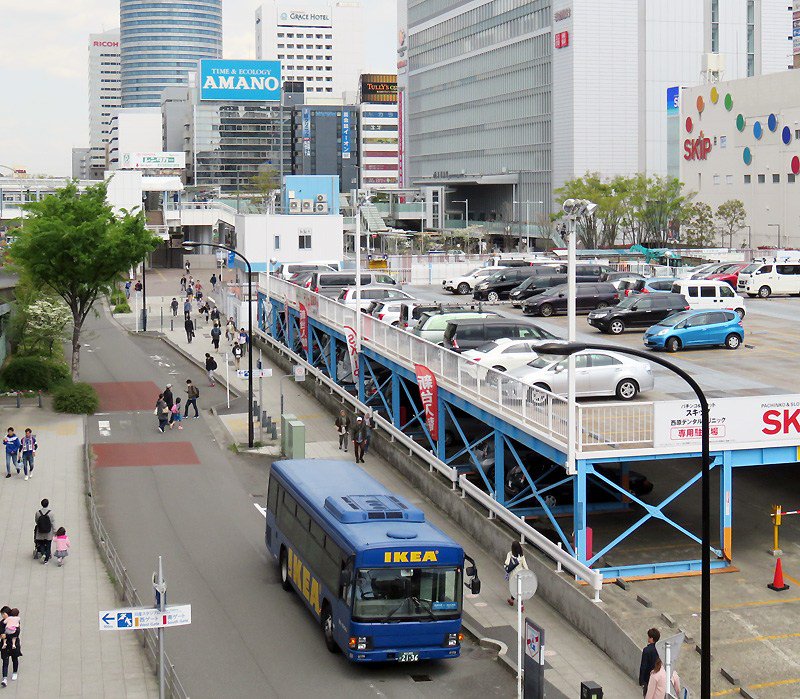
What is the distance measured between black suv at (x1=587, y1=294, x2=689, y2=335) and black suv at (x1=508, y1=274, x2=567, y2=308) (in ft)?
33.6

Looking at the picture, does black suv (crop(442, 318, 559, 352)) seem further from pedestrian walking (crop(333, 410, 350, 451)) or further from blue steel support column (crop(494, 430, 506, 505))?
blue steel support column (crop(494, 430, 506, 505))

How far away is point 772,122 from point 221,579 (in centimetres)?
9100

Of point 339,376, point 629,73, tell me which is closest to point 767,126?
point 629,73

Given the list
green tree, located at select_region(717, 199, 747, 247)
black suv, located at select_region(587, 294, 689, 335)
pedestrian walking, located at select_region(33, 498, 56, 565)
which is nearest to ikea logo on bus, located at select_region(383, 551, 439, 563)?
pedestrian walking, located at select_region(33, 498, 56, 565)

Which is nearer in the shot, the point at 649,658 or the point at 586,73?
the point at 649,658

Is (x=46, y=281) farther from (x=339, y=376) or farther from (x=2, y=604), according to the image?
(x=2, y=604)

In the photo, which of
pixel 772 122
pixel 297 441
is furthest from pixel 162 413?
pixel 772 122

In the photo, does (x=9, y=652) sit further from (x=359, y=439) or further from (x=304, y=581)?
(x=359, y=439)

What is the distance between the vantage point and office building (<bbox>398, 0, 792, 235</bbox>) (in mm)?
139500

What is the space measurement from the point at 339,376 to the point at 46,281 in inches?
513

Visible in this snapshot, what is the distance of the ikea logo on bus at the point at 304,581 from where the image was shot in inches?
911

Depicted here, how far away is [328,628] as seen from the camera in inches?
875

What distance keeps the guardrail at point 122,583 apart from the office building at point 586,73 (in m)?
110

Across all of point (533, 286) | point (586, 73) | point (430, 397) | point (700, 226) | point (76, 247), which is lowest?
point (430, 397)
